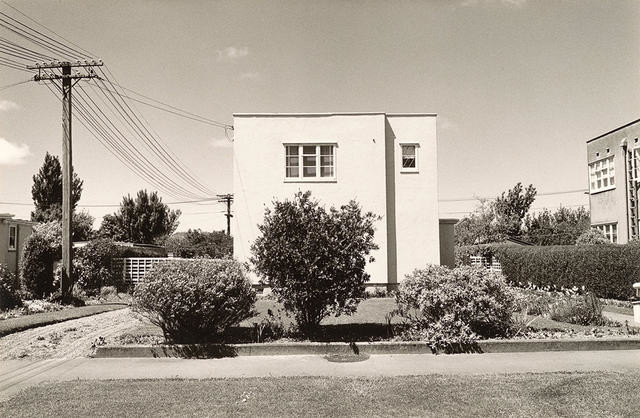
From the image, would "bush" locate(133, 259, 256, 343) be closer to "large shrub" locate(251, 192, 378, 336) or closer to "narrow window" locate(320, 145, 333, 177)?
"large shrub" locate(251, 192, 378, 336)

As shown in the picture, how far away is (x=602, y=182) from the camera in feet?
96.8

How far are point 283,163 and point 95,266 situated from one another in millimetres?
10189

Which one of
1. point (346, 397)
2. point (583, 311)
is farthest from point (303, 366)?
point (583, 311)

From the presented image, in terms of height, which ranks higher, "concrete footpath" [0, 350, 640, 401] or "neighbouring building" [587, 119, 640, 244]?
"neighbouring building" [587, 119, 640, 244]

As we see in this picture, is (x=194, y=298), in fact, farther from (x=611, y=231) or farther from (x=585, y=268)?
(x=611, y=231)

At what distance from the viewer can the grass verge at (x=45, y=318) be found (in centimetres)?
1247

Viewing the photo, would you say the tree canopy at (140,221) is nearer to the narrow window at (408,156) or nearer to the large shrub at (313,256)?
the narrow window at (408,156)

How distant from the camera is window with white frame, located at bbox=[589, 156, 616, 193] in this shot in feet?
93.4

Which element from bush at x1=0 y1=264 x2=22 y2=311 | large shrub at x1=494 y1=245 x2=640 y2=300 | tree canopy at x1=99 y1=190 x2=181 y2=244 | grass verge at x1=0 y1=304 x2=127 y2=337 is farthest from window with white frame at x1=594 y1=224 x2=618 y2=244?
tree canopy at x1=99 y1=190 x2=181 y2=244

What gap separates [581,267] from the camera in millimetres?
19047

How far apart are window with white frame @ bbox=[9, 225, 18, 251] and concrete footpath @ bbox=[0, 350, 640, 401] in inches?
824

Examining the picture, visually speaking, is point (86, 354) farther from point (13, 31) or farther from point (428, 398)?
point (13, 31)

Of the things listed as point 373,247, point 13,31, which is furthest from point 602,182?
point 13,31

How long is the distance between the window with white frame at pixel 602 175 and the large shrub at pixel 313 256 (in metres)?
23.7
